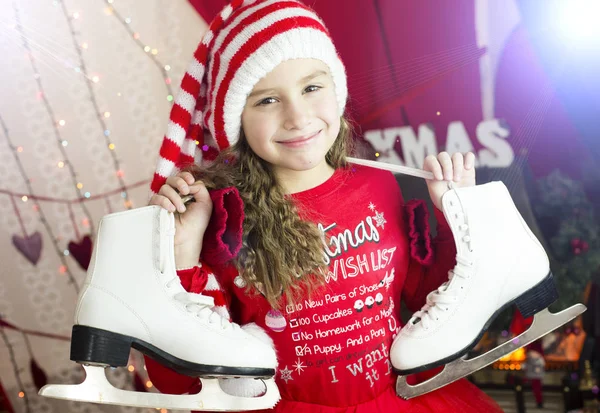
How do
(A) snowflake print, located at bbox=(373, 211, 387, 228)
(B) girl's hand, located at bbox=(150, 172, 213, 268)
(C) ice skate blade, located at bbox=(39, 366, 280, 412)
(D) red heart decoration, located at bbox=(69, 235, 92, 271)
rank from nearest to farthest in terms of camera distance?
(C) ice skate blade, located at bbox=(39, 366, 280, 412) < (B) girl's hand, located at bbox=(150, 172, 213, 268) < (A) snowflake print, located at bbox=(373, 211, 387, 228) < (D) red heart decoration, located at bbox=(69, 235, 92, 271)

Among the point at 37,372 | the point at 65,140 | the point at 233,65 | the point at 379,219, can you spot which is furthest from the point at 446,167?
the point at 37,372

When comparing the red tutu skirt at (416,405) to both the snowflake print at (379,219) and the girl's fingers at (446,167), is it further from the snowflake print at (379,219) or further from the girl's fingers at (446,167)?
the girl's fingers at (446,167)

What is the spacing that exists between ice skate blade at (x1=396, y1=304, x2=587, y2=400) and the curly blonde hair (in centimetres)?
28

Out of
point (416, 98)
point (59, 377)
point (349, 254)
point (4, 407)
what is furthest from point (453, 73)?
point (4, 407)

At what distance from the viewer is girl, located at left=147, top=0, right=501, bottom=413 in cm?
120

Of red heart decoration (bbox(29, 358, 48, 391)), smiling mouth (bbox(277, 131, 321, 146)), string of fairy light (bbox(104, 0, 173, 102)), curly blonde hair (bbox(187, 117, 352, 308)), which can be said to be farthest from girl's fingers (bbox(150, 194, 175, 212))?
red heart decoration (bbox(29, 358, 48, 391))

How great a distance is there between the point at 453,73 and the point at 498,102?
0.13m

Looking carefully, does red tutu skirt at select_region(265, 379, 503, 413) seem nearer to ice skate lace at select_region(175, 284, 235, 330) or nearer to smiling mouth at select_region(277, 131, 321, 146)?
ice skate lace at select_region(175, 284, 235, 330)

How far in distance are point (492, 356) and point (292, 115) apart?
1.91 ft

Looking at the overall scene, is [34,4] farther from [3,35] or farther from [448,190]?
[448,190]

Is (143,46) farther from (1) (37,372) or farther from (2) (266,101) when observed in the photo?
(1) (37,372)

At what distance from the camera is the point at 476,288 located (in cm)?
122

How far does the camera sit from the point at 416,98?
1.70 m

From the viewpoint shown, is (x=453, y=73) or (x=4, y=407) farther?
(x=4, y=407)
